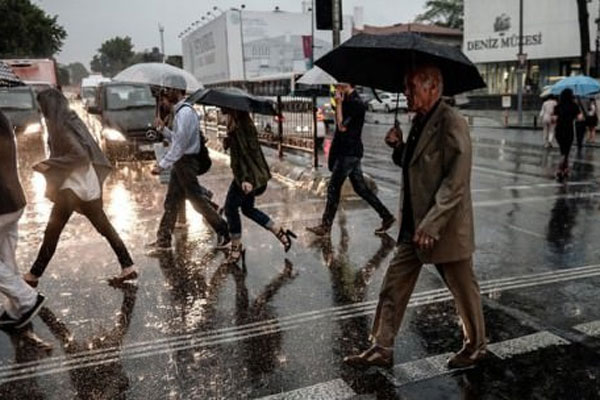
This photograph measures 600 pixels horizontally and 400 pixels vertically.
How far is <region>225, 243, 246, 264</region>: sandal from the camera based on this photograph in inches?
228

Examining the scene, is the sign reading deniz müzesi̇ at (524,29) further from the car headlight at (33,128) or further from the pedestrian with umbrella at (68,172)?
the pedestrian with umbrella at (68,172)

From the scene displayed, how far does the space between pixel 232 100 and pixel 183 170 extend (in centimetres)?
109

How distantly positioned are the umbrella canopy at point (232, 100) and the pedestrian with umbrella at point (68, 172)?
1.07 meters

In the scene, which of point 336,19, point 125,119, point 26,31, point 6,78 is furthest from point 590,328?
point 26,31

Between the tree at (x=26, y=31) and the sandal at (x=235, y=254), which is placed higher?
the tree at (x=26, y=31)

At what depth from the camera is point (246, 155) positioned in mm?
5621

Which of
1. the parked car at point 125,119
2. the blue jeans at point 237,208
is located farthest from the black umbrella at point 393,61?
the parked car at point 125,119

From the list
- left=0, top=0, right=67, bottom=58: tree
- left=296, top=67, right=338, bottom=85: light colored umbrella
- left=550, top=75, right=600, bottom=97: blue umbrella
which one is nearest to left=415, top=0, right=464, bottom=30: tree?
left=0, top=0, right=67, bottom=58: tree

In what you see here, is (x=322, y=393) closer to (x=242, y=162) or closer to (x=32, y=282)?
(x=242, y=162)

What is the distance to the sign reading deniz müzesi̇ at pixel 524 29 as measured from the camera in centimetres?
3400

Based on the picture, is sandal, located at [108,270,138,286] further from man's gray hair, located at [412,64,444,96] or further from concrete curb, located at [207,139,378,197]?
concrete curb, located at [207,139,378,197]

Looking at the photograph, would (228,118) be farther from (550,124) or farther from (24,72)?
(24,72)

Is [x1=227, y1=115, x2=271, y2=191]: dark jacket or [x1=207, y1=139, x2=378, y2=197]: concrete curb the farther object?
[x1=207, y1=139, x2=378, y2=197]: concrete curb

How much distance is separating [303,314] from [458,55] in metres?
2.22
